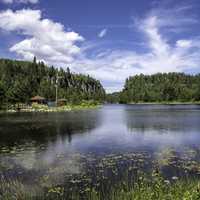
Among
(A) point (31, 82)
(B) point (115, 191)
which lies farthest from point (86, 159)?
(A) point (31, 82)

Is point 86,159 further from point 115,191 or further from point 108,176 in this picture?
point 115,191

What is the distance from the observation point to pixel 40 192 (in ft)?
40.0

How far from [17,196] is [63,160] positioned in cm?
799

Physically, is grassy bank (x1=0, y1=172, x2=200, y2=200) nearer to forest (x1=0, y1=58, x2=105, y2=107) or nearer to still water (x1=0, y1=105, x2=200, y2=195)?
Answer: still water (x1=0, y1=105, x2=200, y2=195)

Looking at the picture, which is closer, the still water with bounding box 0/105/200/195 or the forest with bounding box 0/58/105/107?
the still water with bounding box 0/105/200/195

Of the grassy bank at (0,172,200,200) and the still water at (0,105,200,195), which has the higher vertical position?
the grassy bank at (0,172,200,200)

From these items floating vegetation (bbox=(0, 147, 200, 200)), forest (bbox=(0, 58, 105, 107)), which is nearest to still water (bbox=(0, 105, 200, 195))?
floating vegetation (bbox=(0, 147, 200, 200))

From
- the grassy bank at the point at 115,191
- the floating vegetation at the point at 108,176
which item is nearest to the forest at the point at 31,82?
the floating vegetation at the point at 108,176

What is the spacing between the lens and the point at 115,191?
11.8 metres

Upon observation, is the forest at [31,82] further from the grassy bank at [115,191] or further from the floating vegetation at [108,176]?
the grassy bank at [115,191]

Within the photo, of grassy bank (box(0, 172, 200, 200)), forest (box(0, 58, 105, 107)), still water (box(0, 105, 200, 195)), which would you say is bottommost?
still water (box(0, 105, 200, 195))

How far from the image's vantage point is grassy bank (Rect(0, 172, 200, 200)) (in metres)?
9.46

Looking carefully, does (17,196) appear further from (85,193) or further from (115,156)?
(115,156)

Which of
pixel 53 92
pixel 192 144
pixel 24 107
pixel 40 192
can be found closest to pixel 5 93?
pixel 24 107
